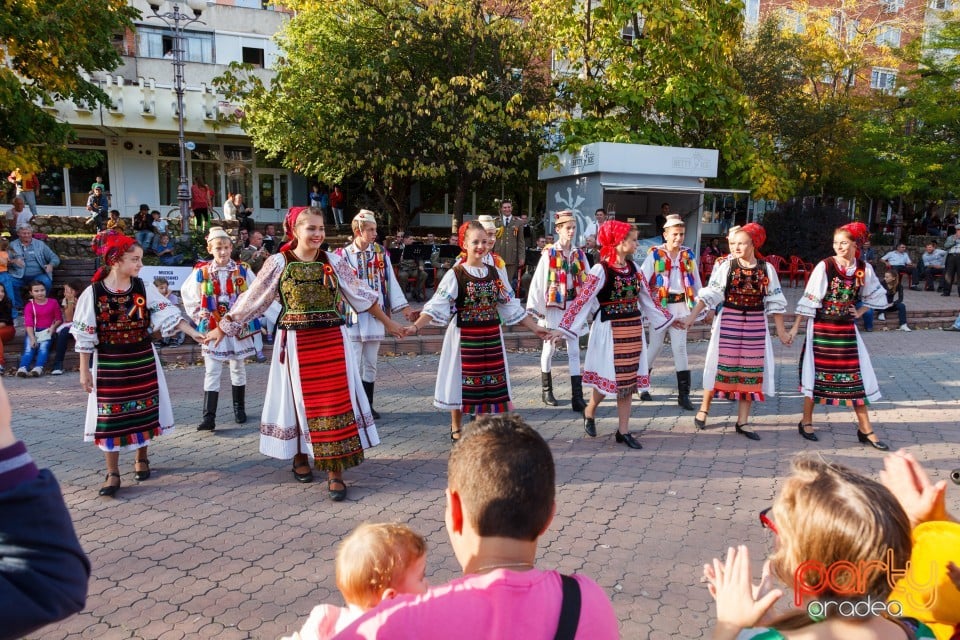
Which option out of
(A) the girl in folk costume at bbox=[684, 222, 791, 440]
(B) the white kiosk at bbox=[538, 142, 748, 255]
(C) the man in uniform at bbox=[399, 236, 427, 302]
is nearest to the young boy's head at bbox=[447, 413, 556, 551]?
(A) the girl in folk costume at bbox=[684, 222, 791, 440]

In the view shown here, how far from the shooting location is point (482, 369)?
6.02 m

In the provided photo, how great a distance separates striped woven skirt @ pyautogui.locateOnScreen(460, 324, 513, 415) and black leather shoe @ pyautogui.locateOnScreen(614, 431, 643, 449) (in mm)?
1107

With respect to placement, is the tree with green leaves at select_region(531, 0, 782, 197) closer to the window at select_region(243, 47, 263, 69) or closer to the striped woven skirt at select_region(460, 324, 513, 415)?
the striped woven skirt at select_region(460, 324, 513, 415)

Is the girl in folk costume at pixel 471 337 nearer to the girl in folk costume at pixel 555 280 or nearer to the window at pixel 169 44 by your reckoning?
the girl in folk costume at pixel 555 280

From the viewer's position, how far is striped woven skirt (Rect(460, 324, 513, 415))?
5996mm

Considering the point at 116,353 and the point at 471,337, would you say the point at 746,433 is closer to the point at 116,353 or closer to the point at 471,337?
the point at 471,337

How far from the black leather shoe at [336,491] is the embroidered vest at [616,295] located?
2.79 metres

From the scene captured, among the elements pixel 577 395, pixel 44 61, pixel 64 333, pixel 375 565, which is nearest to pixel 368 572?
pixel 375 565

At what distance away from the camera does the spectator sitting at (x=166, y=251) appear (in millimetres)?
13117

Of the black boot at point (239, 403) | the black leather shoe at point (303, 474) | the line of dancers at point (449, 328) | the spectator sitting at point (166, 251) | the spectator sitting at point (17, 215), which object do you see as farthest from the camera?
the spectator sitting at point (17, 215)

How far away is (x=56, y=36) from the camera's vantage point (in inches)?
462

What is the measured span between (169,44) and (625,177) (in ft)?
65.7

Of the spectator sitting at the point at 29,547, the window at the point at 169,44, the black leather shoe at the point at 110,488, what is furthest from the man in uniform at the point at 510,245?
the window at the point at 169,44

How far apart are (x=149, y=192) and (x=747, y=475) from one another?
84.7 ft
